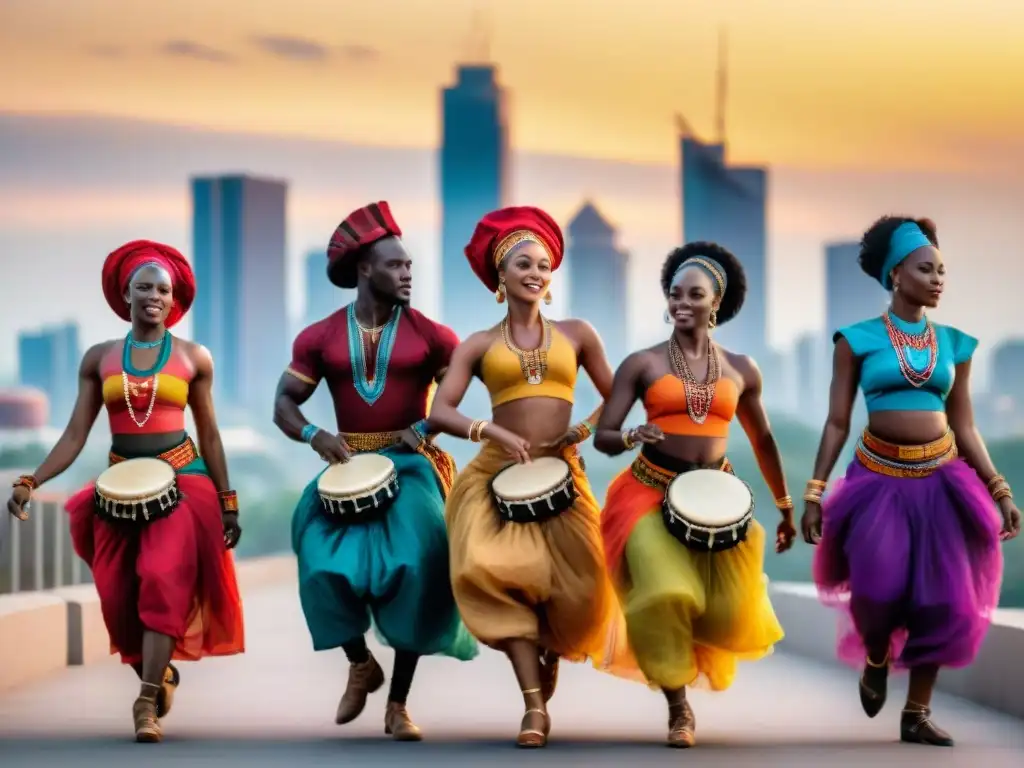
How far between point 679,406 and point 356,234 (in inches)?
68.6

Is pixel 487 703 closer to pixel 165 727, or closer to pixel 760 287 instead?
pixel 165 727

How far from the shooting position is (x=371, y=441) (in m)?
9.91

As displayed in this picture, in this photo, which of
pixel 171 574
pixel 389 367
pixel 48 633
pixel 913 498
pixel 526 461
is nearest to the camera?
pixel 526 461

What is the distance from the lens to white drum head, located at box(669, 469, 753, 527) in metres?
9.02

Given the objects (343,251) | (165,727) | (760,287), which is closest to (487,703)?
(165,727)

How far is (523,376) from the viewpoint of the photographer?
9539 millimetres

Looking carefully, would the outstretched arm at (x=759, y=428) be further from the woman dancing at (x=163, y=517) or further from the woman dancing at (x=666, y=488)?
the woman dancing at (x=163, y=517)

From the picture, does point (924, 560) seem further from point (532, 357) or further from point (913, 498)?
point (532, 357)

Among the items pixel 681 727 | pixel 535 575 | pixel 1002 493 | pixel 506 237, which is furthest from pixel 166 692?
pixel 1002 493

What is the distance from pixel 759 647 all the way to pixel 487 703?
2342 millimetres

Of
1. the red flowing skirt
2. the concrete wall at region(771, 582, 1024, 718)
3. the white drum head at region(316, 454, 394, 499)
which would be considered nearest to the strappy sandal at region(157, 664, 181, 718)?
the red flowing skirt

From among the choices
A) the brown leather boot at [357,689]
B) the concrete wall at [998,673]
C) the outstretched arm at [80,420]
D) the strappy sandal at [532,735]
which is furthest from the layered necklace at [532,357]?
the concrete wall at [998,673]

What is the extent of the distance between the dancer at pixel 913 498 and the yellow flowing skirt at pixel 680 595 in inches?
14.2

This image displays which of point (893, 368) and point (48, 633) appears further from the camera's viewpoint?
point (48, 633)
